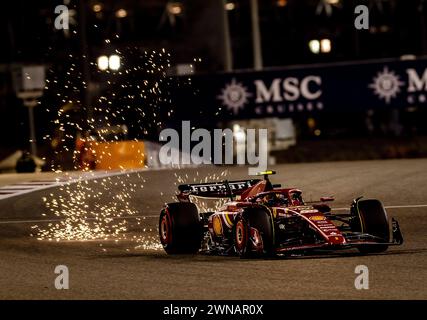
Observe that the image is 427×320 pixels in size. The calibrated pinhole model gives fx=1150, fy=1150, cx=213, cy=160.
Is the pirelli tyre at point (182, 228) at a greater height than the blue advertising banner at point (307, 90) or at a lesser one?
lesser

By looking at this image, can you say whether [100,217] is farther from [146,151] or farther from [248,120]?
[248,120]

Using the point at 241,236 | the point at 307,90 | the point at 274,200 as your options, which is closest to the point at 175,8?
the point at 307,90

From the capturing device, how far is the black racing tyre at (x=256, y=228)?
12656mm

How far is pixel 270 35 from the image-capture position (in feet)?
203

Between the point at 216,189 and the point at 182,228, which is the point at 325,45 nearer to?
the point at 216,189

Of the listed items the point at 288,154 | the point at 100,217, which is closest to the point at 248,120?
the point at 288,154

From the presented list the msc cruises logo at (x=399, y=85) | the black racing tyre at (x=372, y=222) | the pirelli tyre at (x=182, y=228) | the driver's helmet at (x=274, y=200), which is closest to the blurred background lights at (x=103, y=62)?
the msc cruises logo at (x=399, y=85)

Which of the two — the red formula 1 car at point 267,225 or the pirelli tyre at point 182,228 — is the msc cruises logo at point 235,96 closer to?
the red formula 1 car at point 267,225

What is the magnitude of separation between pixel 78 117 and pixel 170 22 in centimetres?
2144

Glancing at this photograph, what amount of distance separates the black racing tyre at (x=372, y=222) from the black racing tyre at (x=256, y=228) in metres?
1.18

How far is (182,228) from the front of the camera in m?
13.7

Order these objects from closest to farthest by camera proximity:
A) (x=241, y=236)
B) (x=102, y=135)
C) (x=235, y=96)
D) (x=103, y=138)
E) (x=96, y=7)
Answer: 1. (x=241, y=236)
2. (x=235, y=96)
3. (x=103, y=138)
4. (x=102, y=135)
5. (x=96, y=7)

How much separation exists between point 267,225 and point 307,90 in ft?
67.9
